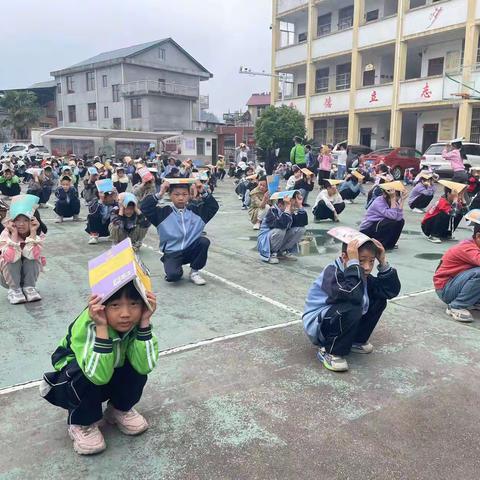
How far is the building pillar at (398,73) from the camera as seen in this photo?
919 inches

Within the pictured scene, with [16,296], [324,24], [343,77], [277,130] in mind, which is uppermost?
[324,24]

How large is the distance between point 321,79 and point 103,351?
29.4 meters

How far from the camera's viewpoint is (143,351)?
2.58 m

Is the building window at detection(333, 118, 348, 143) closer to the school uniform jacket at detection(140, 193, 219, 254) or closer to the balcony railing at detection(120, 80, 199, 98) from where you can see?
the balcony railing at detection(120, 80, 199, 98)

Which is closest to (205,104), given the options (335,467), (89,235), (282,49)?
(282,49)

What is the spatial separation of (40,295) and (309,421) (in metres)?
3.51

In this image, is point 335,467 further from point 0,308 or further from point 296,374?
point 0,308

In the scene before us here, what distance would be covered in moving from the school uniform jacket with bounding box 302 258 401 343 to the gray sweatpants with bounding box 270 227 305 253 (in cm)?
303

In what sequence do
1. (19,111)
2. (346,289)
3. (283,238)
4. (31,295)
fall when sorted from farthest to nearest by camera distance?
(19,111) < (283,238) < (31,295) < (346,289)

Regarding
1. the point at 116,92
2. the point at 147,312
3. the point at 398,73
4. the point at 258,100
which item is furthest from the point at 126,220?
the point at 258,100

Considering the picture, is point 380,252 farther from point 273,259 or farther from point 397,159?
point 397,159

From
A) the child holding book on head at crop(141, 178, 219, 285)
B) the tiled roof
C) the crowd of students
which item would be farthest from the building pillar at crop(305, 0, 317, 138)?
the child holding book on head at crop(141, 178, 219, 285)

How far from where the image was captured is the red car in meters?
20.7

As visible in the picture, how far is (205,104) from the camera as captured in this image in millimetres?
48656
